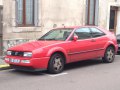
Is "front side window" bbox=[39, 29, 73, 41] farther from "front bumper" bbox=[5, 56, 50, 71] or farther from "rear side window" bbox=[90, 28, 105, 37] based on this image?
"front bumper" bbox=[5, 56, 50, 71]

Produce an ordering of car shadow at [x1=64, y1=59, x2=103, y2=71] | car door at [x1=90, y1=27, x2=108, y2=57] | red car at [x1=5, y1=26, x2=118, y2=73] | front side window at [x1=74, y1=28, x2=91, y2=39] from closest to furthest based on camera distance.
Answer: red car at [x1=5, y1=26, x2=118, y2=73] < front side window at [x1=74, y1=28, x2=91, y2=39] < car shadow at [x1=64, y1=59, x2=103, y2=71] < car door at [x1=90, y1=27, x2=108, y2=57]

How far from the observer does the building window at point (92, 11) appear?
1709 centimetres

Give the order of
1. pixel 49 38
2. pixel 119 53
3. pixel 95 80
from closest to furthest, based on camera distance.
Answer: pixel 95 80, pixel 49 38, pixel 119 53

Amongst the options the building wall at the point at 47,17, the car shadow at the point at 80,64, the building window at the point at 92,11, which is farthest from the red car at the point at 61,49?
the building window at the point at 92,11

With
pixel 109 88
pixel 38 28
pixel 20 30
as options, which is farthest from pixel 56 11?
pixel 109 88

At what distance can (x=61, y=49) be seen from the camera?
8.70m

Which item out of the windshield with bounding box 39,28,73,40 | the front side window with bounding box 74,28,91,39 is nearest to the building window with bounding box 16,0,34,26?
the windshield with bounding box 39,28,73,40

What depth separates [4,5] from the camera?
12.4 meters

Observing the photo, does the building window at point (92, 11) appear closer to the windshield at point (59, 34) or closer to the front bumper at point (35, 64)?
the windshield at point (59, 34)

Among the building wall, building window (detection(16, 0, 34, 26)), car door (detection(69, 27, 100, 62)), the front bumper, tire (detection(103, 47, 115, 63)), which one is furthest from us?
building window (detection(16, 0, 34, 26))

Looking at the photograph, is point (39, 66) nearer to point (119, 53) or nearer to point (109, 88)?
point (109, 88)

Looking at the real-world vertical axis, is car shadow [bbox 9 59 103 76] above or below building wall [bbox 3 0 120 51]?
below

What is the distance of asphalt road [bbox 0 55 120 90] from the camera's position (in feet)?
22.7

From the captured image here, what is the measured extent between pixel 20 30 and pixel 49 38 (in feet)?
12.7
